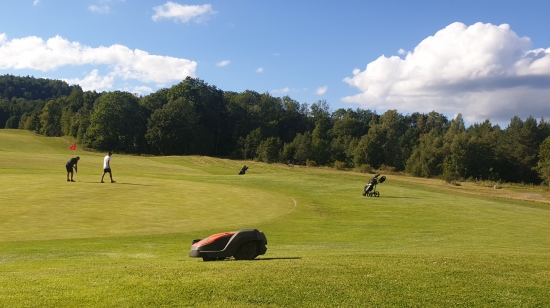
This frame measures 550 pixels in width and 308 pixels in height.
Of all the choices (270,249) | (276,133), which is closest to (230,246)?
(270,249)

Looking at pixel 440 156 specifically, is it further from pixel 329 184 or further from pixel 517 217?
pixel 517 217

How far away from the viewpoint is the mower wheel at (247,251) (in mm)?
9234

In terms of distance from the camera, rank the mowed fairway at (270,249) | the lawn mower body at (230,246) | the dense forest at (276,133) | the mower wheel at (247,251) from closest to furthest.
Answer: the mowed fairway at (270,249) → the lawn mower body at (230,246) → the mower wheel at (247,251) → the dense forest at (276,133)

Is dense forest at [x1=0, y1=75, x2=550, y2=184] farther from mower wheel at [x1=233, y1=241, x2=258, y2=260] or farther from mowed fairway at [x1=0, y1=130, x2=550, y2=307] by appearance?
mower wheel at [x1=233, y1=241, x2=258, y2=260]

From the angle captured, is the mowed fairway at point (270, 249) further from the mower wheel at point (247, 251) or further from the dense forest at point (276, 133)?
the dense forest at point (276, 133)

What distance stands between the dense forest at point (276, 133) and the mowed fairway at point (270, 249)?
51913mm

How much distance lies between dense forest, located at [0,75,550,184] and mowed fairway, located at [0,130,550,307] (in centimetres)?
5191

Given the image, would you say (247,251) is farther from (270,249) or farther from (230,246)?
(270,249)

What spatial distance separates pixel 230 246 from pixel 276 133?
134 meters

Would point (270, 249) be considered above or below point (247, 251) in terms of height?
below

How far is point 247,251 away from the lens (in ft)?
30.7

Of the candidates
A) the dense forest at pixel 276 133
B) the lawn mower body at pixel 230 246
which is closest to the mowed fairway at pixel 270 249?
the lawn mower body at pixel 230 246

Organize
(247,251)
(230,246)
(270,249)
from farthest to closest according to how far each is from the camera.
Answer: (270,249) → (247,251) → (230,246)

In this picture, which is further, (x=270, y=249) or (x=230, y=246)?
(x=270, y=249)
